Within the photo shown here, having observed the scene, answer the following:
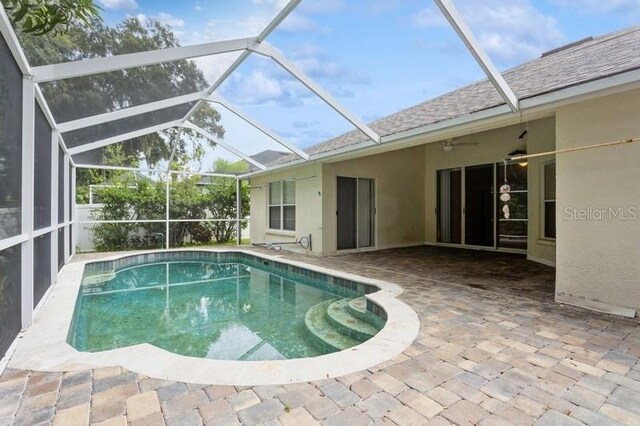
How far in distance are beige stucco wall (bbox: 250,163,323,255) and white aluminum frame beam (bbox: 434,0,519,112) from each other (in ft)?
18.2

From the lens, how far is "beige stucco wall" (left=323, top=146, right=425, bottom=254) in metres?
9.37

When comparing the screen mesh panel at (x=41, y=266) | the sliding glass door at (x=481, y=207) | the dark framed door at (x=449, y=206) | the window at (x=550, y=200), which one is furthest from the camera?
the dark framed door at (x=449, y=206)

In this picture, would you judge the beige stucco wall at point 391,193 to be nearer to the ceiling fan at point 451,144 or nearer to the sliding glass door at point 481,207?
the sliding glass door at point 481,207

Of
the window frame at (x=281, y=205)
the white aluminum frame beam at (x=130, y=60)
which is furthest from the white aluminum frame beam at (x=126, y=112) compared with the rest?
the window frame at (x=281, y=205)

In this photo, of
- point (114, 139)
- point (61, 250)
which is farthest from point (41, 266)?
point (114, 139)

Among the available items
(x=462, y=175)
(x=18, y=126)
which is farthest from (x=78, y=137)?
(x=462, y=175)

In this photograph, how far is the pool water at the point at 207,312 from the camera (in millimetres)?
3916

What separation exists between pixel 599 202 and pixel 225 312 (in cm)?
538

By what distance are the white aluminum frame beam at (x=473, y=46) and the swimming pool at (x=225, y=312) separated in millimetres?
3218

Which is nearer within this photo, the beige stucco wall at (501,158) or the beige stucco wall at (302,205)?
the beige stucco wall at (501,158)

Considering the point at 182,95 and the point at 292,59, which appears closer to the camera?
the point at 292,59

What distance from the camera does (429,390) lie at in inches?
90.2

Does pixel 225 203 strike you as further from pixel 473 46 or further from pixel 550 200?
pixel 473 46

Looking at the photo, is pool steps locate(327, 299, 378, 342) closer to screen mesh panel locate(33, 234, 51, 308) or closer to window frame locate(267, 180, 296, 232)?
screen mesh panel locate(33, 234, 51, 308)
